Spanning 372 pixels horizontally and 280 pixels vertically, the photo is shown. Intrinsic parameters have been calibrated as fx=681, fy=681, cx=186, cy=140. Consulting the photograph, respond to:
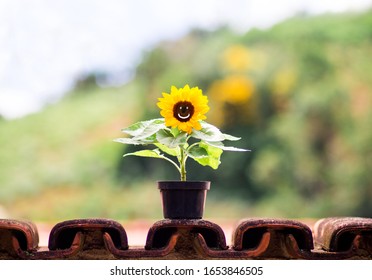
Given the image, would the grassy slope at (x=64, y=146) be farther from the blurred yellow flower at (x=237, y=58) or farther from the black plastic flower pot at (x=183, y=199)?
the black plastic flower pot at (x=183, y=199)

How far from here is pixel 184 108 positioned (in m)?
1.75

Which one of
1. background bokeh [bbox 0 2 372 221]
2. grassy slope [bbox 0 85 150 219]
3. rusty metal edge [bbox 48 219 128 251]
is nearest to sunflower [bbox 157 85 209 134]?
rusty metal edge [bbox 48 219 128 251]

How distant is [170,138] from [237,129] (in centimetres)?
613

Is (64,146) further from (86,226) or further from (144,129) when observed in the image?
(86,226)

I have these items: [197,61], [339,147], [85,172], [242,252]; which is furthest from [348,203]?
[242,252]

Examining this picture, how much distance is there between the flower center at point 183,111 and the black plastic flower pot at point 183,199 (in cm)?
17

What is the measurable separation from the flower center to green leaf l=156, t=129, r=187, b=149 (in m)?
0.04

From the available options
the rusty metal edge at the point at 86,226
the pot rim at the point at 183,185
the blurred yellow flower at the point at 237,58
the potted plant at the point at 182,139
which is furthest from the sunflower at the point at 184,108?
the blurred yellow flower at the point at 237,58

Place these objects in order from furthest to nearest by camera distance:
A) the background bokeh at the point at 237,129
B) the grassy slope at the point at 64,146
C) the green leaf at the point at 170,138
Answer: the grassy slope at the point at 64,146 < the background bokeh at the point at 237,129 < the green leaf at the point at 170,138

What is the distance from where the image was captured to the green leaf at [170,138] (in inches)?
67.2

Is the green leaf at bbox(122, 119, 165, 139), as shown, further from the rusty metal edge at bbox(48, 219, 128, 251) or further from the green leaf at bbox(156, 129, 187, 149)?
the rusty metal edge at bbox(48, 219, 128, 251)

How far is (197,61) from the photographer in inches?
328

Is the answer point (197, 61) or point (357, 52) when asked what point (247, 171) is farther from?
point (357, 52)
